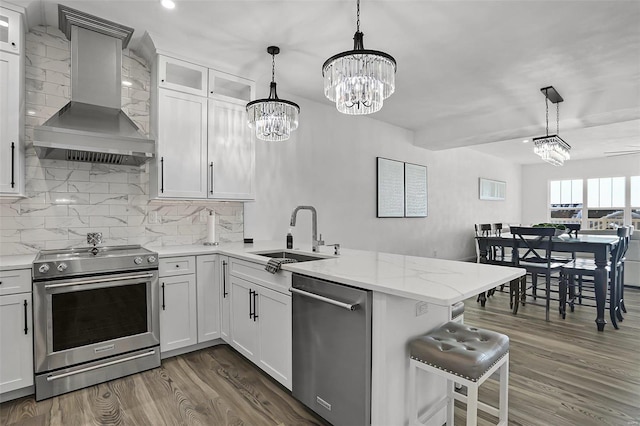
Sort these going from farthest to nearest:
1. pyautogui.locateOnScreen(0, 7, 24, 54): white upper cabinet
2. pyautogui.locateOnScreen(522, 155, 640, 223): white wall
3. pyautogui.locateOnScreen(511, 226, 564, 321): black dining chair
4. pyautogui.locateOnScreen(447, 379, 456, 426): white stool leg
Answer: pyautogui.locateOnScreen(522, 155, 640, 223): white wall < pyautogui.locateOnScreen(511, 226, 564, 321): black dining chair < pyautogui.locateOnScreen(0, 7, 24, 54): white upper cabinet < pyautogui.locateOnScreen(447, 379, 456, 426): white stool leg

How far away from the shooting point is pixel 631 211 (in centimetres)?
823

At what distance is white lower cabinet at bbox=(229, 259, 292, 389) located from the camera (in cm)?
222

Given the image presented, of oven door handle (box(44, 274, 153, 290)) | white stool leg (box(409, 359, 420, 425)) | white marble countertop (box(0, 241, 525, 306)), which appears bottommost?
white stool leg (box(409, 359, 420, 425))

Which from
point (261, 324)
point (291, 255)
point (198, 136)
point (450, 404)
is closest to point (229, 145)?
point (198, 136)

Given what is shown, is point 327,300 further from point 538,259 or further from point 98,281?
point 538,259

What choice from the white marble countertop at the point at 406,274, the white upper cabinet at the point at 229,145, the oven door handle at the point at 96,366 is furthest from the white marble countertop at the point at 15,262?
the white upper cabinet at the point at 229,145

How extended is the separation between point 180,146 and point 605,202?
10.2 meters

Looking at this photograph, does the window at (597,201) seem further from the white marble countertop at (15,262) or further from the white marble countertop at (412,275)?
the white marble countertop at (15,262)

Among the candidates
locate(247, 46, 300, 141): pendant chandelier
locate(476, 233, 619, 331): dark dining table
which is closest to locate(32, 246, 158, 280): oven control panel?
locate(247, 46, 300, 141): pendant chandelier

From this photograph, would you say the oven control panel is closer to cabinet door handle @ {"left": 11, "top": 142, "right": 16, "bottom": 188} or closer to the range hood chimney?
cabinet door handle @ {"left": 11, "top": 142, "right": 16, "bottom": 188}

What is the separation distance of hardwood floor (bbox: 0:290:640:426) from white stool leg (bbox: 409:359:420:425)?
0.60 meters

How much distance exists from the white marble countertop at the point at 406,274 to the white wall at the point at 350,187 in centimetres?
164

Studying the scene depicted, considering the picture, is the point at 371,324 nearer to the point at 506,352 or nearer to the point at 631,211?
the point at 506,352

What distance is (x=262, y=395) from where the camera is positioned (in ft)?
7.54
